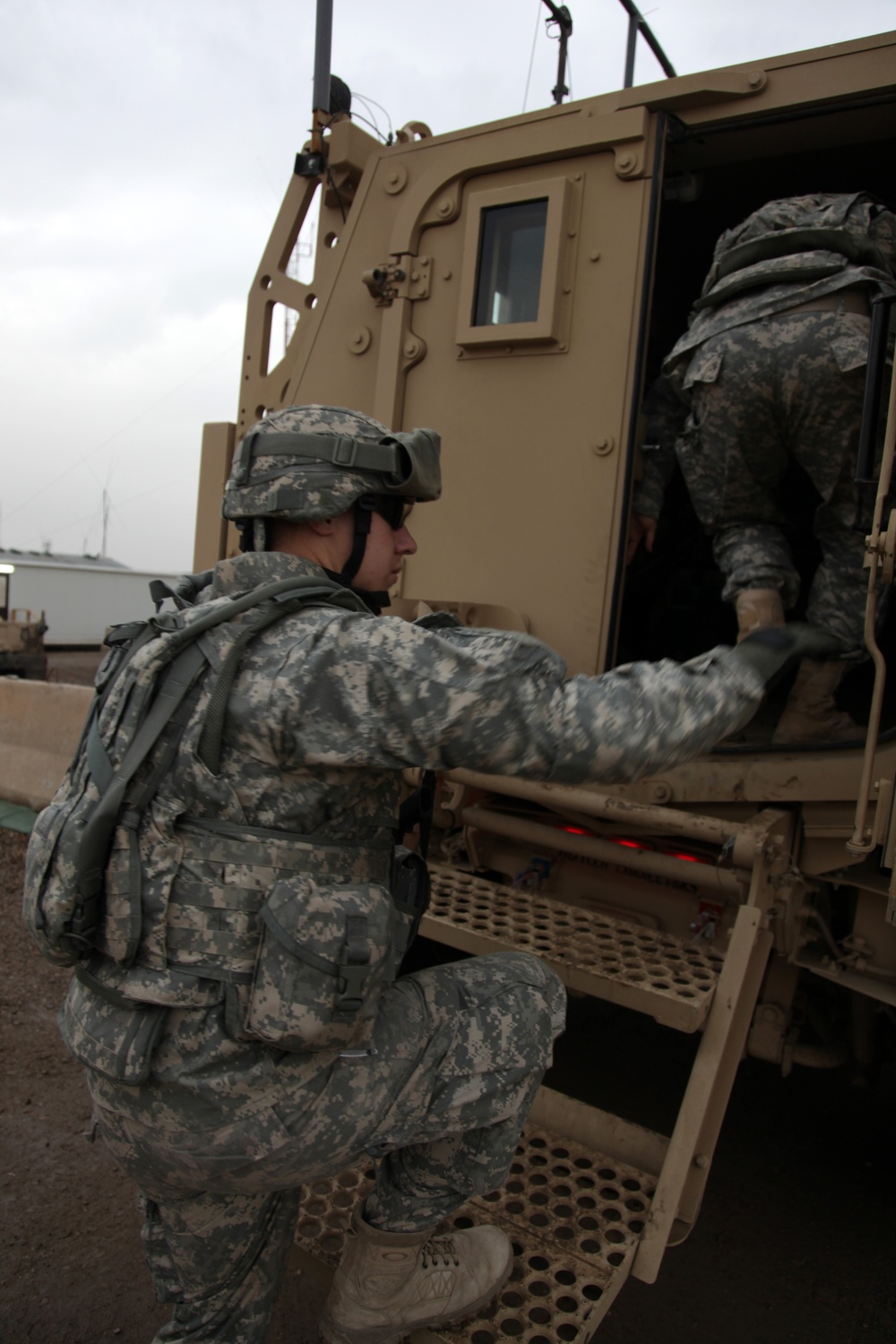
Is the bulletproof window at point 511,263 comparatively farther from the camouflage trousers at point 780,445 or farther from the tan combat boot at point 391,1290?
the tan combat boot at point 391,1290

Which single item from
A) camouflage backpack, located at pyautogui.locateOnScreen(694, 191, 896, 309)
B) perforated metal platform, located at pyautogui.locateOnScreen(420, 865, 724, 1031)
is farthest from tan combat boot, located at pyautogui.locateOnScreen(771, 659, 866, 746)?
camouflage backpack, located at pyautogui.locateOnScreen(694, 191, 896, 309)

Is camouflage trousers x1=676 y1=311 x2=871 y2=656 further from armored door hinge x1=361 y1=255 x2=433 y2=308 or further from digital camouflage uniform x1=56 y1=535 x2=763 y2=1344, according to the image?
digital camouflage uniform x1=56 y1=535 x2=763 y2=1344

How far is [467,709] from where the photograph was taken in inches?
52.4

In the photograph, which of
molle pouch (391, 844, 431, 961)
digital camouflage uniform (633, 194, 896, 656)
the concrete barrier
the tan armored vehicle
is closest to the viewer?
molle pouch (391, 844, 431, 961)

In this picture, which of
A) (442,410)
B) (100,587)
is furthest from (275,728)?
(100,587)

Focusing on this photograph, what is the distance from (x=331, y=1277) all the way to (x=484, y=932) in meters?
0.79

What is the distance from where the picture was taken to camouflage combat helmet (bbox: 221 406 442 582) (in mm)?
1582

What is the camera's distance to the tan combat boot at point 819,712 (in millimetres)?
2484

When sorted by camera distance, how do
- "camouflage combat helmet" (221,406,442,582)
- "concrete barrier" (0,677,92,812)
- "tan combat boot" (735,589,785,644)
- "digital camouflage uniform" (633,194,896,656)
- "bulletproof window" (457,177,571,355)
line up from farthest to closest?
"concrete barrier" (0,677,92,812) → "bulletproof window" (457,177,571,355) → "tan combat boot" (735,589,785,644) → "digital camouflage uniform" (633,194,896,656) → "camouflage combat helmet" (221,406,442,582)

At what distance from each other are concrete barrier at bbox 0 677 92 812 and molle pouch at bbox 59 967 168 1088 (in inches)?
138

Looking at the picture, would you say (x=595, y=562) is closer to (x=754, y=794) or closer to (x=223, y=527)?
(x=754, y=794)

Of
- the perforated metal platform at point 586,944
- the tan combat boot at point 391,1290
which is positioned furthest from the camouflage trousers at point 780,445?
the tan combat boot at point 391,1290

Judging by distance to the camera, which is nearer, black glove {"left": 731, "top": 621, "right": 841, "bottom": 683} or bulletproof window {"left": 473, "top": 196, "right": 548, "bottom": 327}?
black glove {"left": 731, "top": 621, "right": 841, "bottom": 683}

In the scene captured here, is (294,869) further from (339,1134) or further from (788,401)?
(788,401)
